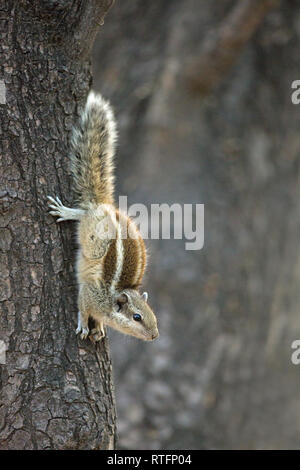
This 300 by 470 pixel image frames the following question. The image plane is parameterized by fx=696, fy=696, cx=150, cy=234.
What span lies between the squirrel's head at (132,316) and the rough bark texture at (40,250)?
0.26 m

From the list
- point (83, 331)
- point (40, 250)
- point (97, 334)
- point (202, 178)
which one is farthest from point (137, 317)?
point (202, 178)

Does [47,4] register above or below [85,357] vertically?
above

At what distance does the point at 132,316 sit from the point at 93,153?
71 cm

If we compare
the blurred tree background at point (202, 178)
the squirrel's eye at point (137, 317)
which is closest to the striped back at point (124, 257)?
the squirrel's eye at point (137, 317)

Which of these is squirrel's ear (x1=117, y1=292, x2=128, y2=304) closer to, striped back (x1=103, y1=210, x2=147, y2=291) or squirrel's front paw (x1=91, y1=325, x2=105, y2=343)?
striped back (x1=103, y1=210, x2=147, y2=291)

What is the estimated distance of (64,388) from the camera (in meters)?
2.61

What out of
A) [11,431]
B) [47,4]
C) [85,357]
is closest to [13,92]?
[47,4]

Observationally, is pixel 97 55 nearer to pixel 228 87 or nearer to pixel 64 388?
pixel 228 87

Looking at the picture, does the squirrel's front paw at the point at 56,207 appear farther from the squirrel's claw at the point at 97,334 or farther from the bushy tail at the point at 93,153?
the squirrel's claw at the point at 97,334

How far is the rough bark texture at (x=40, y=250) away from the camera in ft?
8.36

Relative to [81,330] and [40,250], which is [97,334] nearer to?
[81,330]

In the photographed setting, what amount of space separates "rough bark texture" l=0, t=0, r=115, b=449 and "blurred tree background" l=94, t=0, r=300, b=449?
2.57 metres

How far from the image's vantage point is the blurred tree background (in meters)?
5.21
